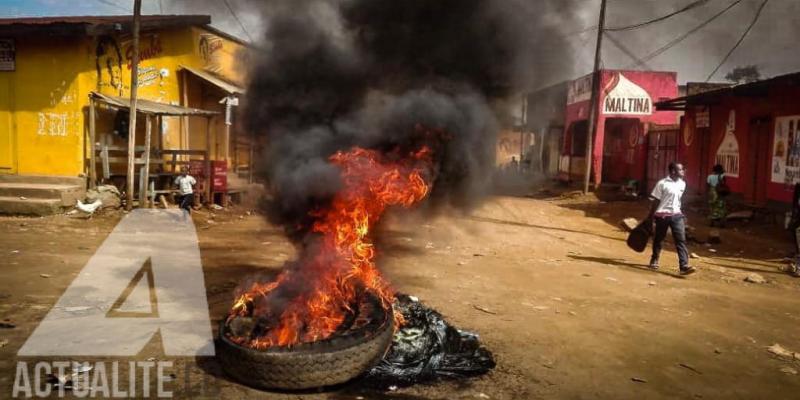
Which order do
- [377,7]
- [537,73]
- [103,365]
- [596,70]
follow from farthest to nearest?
[596,70] < [537,73] < [377,7] < [103,365]

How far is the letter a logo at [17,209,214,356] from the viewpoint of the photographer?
479 centimetres

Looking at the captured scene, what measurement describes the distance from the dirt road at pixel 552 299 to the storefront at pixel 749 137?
180cm

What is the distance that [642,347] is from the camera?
5.43 meters

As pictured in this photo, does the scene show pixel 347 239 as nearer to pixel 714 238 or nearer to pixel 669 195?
pixel 669 195

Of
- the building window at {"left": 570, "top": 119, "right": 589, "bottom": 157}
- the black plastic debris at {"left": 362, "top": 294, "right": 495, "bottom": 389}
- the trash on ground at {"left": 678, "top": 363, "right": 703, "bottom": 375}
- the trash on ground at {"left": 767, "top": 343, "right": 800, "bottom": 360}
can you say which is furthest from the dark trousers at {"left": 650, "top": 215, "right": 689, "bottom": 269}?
the building window at {"left": 570, "top": 119, "right": 589, "bottom": 157}

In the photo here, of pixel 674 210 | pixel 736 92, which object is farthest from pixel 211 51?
pixel 736 92

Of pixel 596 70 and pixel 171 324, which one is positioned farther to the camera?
pixel 596 70

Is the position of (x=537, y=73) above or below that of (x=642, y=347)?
above

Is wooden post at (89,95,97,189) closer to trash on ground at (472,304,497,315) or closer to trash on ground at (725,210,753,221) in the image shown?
trash on ground at (472,304,497,315)

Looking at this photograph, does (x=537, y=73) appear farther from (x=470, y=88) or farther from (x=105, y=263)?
(x=105, y=263)

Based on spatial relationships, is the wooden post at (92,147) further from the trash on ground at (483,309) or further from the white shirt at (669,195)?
the white shirt at (669,195)

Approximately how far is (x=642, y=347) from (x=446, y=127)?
118 inches

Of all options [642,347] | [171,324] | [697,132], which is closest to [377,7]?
[171,324]

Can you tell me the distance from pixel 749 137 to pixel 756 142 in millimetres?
331
